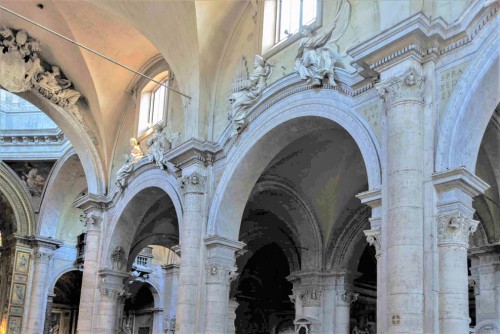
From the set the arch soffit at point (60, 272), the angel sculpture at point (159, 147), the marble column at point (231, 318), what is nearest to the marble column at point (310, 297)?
the marble column at point (231, 318)

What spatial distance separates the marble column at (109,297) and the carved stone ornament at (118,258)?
19 centimetres

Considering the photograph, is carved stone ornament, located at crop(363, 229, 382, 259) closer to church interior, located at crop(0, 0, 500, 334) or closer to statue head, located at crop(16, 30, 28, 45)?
church interior, located at crop(0, 0, 500, 334)

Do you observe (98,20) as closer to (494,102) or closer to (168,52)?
(168,52)

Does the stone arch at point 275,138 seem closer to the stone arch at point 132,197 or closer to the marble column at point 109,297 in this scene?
the stone arch at point 132,197

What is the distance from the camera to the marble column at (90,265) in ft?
58.9

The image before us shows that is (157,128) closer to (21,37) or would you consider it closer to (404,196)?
(21,37)

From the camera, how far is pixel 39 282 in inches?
961

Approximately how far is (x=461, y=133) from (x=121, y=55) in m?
11.0

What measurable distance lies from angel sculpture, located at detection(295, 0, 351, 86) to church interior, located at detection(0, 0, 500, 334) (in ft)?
0.09

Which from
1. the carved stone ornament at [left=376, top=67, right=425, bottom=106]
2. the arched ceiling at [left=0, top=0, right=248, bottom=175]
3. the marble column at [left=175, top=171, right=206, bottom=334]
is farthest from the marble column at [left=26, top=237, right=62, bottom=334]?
the carved stone ornament at [left=376, top=67, right=425, bottom=106]

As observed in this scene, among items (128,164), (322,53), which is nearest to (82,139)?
(128,164)

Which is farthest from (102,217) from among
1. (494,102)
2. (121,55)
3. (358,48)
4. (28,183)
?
(494,102)

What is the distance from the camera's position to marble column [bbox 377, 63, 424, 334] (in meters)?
9.05

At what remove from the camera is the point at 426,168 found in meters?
9.65
